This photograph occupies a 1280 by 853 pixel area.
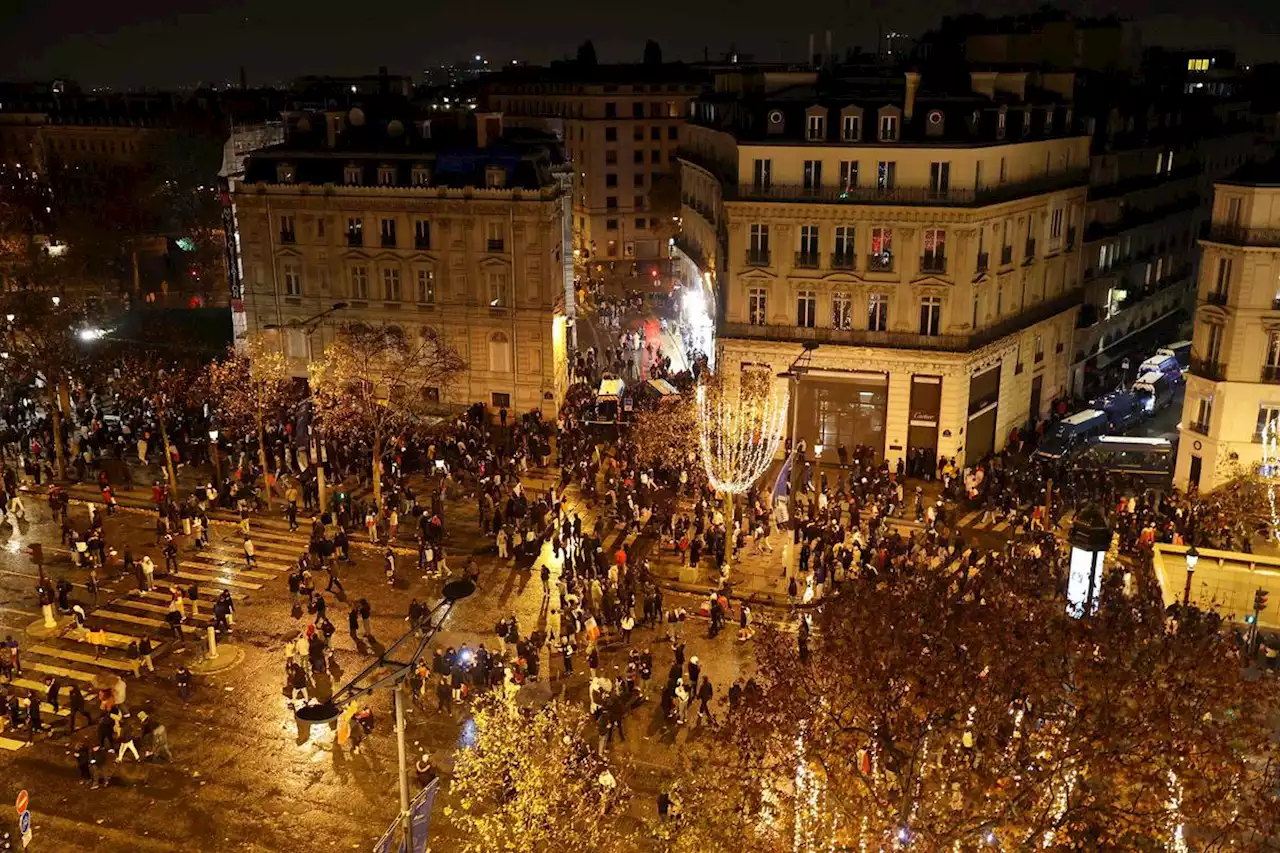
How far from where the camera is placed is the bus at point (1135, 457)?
46250 mm

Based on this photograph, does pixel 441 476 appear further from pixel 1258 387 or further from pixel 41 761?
pixel 1258 387

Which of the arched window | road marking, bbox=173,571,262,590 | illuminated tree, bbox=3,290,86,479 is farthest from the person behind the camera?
the arched window

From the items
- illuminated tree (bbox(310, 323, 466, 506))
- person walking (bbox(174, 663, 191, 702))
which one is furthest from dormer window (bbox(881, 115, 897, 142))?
person walking (bbox(174, 663, 191, 702))

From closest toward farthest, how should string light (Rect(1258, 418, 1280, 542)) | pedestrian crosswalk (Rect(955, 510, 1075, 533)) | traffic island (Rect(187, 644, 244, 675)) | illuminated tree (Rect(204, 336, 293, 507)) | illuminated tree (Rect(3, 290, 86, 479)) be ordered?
traffic island (Rect(187, 644, 244, 675)), string light (Rect(1258, 418, 1280, 542)), pedestrian crosswalk (Rect(955, 510, 1075, 533)), illuminated tree (Rect(204, 336, 293, 507)), illuminated tree (Rect(3, 290, 86, 479))

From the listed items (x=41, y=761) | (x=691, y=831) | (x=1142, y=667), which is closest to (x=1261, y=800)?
(x=1142, y=667)

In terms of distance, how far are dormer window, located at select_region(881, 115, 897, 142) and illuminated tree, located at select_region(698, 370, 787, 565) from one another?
35.6 feet

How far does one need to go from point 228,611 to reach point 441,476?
1182 cm

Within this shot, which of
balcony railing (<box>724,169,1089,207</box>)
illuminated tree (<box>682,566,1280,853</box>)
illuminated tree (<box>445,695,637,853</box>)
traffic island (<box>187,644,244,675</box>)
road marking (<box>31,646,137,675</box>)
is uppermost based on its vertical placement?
balcony railing (<box>724,169,1089,207</box>)

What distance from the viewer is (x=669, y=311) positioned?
84125 mm

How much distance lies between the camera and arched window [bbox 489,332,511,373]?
53.8 metres

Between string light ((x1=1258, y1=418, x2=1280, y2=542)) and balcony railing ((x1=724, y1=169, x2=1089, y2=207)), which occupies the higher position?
balcony railing ((x1=724, y1=169, x2=1089, y2=207))

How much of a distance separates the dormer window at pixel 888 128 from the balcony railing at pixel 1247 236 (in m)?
12.7

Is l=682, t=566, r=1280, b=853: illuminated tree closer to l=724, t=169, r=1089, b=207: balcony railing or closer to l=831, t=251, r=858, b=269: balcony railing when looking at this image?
l=724, t=169, r=1089, b=207: balcony railing

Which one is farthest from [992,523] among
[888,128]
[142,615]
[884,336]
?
[142,615]
